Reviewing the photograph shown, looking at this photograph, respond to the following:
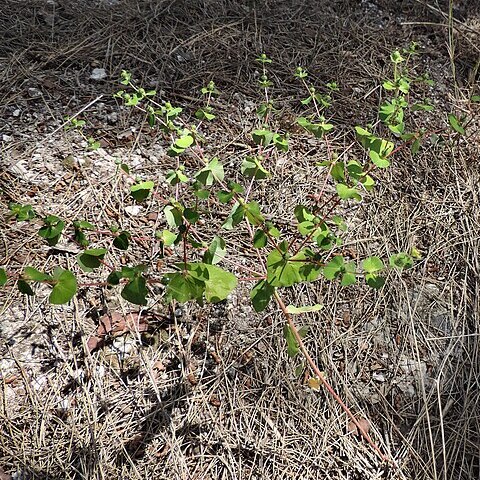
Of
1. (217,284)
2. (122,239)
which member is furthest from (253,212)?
(122,239)

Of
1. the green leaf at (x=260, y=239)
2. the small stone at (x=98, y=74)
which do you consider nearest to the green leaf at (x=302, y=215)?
the green leaf at (x=260, y=239)

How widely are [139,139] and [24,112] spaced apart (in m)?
0.41

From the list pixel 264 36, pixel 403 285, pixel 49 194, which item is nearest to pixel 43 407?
pixel 49 194

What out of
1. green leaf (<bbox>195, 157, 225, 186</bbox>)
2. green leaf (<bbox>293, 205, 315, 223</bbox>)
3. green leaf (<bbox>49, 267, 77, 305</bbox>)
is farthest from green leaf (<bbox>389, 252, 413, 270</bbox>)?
green leaf (<bbox>49, 267, 77, 305</bbox>)

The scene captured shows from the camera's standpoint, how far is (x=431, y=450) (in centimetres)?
121

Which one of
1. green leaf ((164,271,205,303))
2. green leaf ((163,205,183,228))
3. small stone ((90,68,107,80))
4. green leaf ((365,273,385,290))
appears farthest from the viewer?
small stone ((90,68,107,80))

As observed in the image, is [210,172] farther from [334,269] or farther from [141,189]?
[334,269]

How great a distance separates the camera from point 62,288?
91 centimetres

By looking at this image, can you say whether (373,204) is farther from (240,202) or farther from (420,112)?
(240,202)

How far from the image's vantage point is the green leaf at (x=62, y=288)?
2.97 feet

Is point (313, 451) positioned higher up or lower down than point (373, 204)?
lower down

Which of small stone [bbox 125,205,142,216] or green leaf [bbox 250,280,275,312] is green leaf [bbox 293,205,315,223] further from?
small stone [bbox 125,205,142,216]

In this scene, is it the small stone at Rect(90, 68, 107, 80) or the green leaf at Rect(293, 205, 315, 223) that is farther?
the small stone at Rect(90, 68, 107, 80)

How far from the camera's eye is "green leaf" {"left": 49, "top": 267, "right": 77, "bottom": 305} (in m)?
0.90
